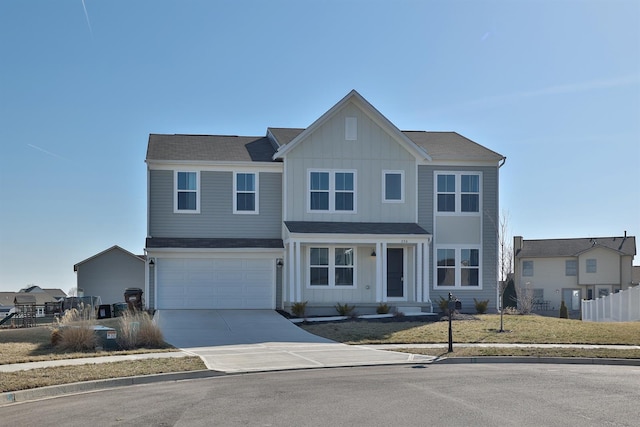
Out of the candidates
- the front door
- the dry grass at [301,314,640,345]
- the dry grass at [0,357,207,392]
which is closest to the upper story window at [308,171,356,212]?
the front door

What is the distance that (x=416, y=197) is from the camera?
28.2 meters

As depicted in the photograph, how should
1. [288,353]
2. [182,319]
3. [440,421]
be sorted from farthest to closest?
[182,319], [288,353], [440,421]

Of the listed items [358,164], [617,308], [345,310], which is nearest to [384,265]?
[345,310]

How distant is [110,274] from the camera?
48156mm

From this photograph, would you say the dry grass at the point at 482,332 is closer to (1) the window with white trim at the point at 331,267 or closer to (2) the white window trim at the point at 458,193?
(1) the window with white trim at the point at 331,267

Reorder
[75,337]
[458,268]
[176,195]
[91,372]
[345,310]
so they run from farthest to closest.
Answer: [458,268]
[176,195]
[345,310]
[75,337]
[91,372]

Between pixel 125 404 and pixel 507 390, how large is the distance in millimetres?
6074

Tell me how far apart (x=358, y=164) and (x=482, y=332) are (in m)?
9.32

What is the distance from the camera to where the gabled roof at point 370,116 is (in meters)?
27.2

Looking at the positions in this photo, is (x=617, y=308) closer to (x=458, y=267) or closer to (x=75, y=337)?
(x=458, y=267)

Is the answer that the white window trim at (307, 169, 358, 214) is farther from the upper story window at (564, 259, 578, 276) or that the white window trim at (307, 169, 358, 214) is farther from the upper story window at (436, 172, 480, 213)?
the upper story window at (564, 259, 578, 276)

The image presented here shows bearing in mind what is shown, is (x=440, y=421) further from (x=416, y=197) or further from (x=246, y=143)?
(x=246, y=143)

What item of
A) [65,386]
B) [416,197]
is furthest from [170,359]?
[416,197]

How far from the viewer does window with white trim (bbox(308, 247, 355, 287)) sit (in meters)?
27.3
